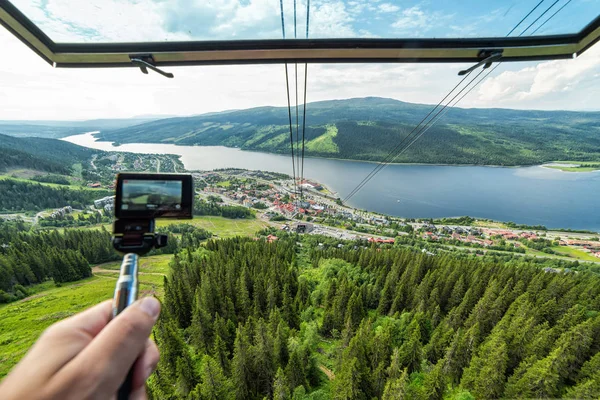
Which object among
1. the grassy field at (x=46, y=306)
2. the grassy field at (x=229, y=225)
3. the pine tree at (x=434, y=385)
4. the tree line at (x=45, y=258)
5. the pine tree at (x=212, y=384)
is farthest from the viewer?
the grassy field at (x=229, y=225)

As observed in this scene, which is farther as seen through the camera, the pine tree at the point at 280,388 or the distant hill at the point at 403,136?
the distant hill at the point at 403,136

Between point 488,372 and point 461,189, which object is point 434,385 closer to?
point 488,372

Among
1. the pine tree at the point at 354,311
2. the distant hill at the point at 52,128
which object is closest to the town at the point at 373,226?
the pine tree at the point at 354,311

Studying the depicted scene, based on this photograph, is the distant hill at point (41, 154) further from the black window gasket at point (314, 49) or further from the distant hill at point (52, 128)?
the black window gasket at point (314, 49)

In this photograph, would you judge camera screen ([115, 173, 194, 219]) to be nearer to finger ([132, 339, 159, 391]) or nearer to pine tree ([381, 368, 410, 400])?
finger ([132, 339, 159, 391])

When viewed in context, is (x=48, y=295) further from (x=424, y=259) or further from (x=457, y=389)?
(x=424, y=259)

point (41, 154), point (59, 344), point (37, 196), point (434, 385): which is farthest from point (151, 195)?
point (41, 154)
